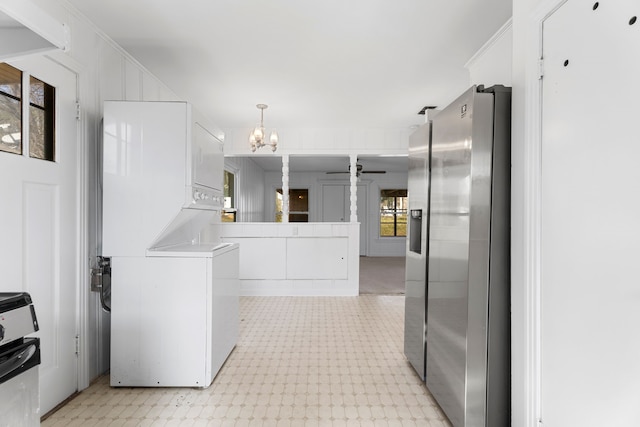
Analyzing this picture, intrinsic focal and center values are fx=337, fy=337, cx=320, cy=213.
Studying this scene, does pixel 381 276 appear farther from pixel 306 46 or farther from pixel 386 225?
pixel 306 46

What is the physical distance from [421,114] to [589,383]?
371cm

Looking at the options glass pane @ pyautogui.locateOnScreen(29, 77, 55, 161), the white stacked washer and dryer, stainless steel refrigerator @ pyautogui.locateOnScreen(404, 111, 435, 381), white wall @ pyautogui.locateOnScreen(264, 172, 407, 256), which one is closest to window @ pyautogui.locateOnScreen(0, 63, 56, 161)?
glass pane @ pyautogui.locateOnScreen(29, 77, 55, 161)

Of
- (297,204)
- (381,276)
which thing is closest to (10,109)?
(381,276)

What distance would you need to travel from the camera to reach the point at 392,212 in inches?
379

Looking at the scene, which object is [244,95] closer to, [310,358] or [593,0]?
[310,358]

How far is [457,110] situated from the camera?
1.76 m

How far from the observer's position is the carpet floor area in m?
5.20

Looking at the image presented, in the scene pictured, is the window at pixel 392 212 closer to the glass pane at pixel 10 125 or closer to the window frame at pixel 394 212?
the window frame at pixel 394 212

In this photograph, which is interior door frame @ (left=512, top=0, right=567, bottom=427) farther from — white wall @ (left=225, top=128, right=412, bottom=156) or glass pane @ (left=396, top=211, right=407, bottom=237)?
glass pane @ (left=396, top=211, right=407, bottom=237)

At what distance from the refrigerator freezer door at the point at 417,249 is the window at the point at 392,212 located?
7107mm

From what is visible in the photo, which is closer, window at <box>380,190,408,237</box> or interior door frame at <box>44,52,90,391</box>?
interior door frame at <box>44,52,90,391</box>

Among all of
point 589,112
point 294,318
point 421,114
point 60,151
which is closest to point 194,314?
point 60,151

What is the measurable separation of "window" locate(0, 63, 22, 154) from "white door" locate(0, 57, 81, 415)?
29mm

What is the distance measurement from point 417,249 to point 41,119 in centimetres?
245
